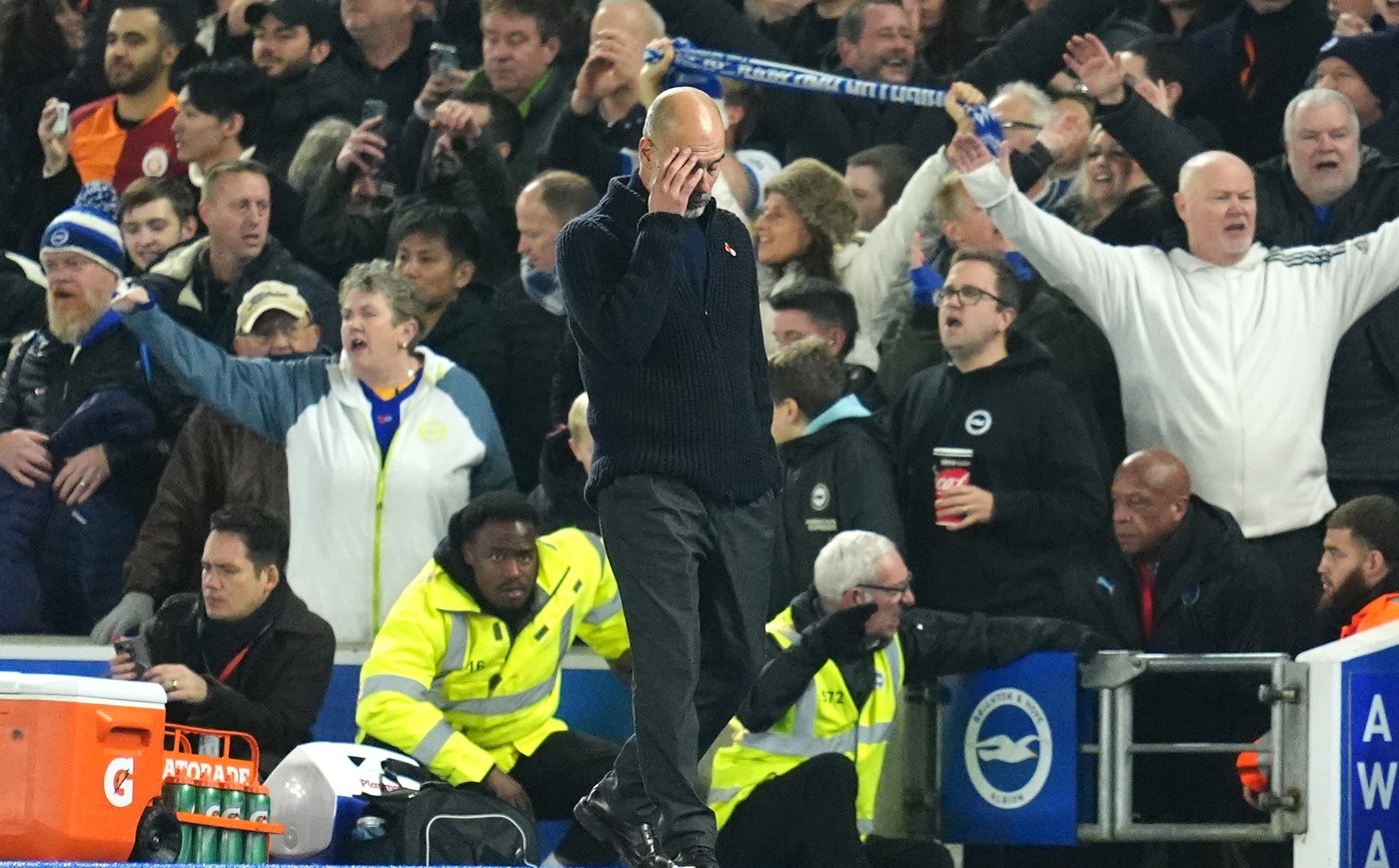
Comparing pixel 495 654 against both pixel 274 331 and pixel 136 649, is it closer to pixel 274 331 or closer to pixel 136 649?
pixel 136 649

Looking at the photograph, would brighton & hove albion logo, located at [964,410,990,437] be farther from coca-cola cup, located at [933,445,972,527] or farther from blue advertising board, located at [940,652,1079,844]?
blue advertising board, located at [940,652,1079,844]

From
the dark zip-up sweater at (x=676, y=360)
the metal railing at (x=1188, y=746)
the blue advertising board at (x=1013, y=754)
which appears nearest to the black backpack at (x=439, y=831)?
the blue advertising board at (x=1013, y=754)

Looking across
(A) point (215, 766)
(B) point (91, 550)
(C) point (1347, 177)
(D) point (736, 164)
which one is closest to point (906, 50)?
(D) point (736, 164)

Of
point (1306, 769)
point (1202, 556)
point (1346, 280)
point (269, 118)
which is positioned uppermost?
point (269, 118)

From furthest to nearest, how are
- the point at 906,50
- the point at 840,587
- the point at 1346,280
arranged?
the point at 906,50, the point at 1346,280, the point at 840,587

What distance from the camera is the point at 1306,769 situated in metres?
7.94

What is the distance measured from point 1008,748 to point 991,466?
99cm

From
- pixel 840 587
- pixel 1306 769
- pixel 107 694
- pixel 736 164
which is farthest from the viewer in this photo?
pixel 736 164

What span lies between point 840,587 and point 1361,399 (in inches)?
88.2

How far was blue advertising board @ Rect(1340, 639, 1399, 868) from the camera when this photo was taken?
23.7 ft

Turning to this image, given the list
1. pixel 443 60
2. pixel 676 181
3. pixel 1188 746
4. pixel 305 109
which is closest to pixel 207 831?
pixel 676 181

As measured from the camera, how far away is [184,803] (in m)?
7.24

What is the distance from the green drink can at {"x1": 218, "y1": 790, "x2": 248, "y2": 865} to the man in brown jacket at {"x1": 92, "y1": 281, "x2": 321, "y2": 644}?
7.65ft

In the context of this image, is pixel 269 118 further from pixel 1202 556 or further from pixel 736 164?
pixel 1202 556
